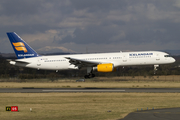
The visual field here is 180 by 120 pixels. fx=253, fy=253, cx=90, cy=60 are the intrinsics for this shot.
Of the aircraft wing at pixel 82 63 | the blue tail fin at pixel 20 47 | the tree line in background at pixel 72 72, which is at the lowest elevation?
the tree line in background at pixel 72 72

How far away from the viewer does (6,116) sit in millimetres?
18500

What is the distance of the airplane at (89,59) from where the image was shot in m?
42.3

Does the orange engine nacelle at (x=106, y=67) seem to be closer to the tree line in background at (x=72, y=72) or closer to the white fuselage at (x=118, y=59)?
the white fuselage at (x=118, y=59)

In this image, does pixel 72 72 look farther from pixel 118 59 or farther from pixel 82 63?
pixel 118 59

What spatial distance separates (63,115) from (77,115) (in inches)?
40.7

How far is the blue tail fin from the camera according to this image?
47656 millimetres

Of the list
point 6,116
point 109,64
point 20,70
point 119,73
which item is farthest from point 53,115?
point 20,70

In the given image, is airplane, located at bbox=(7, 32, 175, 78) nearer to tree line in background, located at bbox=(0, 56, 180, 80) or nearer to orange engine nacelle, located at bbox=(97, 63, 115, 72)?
orange engine nacelle, located at bbox=(97, 63, 115, 72)

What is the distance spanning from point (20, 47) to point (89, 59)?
45.1 feet

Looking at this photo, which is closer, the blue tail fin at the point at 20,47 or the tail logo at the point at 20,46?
the blue tail fin at the point at 20,47

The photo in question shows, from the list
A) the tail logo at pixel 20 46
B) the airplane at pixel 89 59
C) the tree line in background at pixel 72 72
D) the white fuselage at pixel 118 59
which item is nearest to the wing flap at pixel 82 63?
the airplane at pixel 89 59

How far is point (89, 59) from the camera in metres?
44.5

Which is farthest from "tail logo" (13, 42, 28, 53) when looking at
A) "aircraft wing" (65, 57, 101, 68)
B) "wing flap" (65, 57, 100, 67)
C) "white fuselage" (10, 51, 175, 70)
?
"aircraft wing" (65, 57, 101, 68)

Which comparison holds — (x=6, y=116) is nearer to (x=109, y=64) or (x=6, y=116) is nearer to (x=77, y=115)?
(x=77, y=115)
